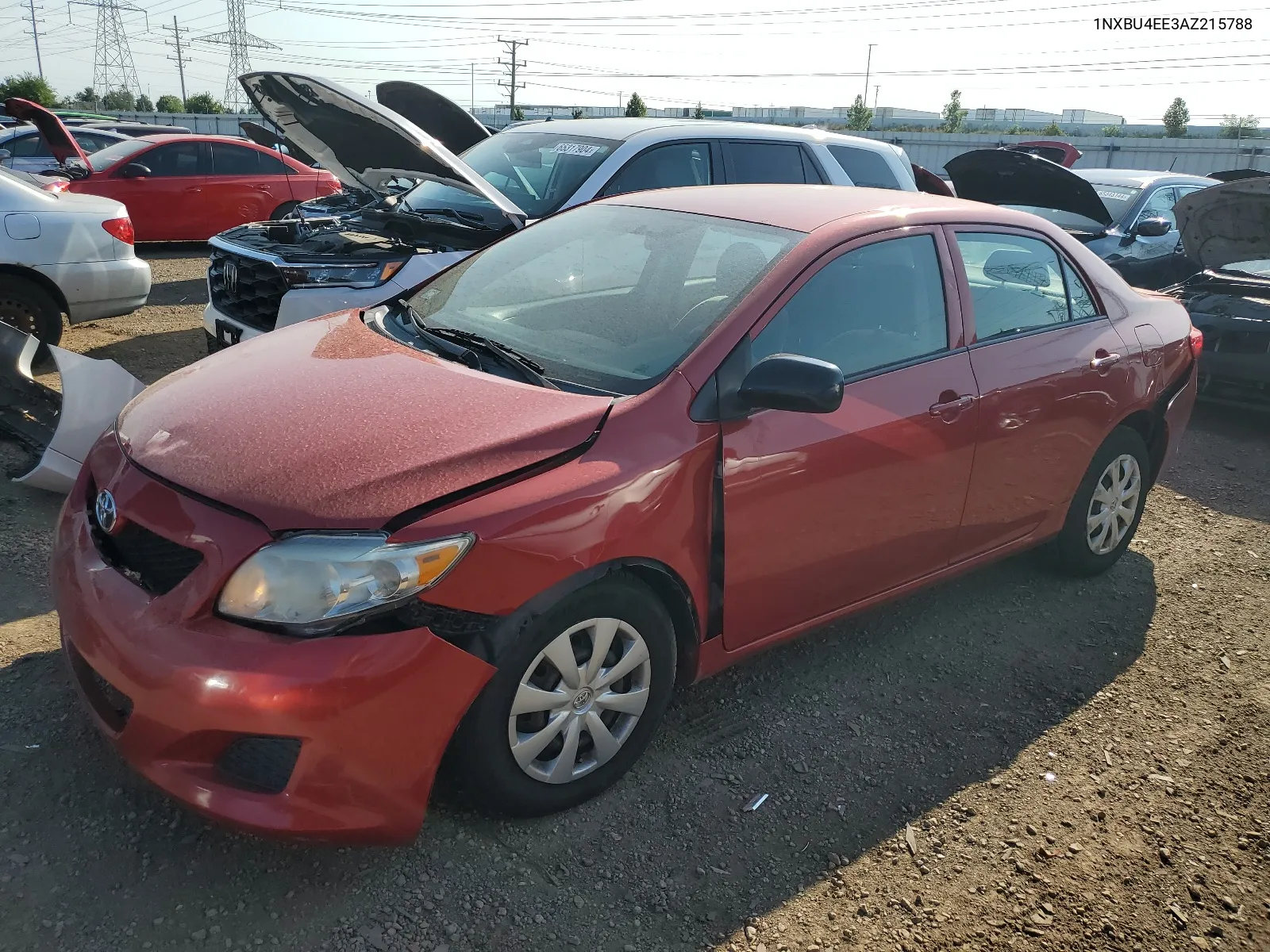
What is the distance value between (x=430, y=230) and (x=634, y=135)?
1459 mm

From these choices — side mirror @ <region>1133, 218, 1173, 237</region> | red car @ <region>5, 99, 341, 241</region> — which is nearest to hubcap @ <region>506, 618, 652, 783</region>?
side mirror @ <region>1133, 218, 1173, 237</region>

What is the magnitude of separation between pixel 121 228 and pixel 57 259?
1.70 ft

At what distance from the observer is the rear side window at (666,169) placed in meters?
6.11

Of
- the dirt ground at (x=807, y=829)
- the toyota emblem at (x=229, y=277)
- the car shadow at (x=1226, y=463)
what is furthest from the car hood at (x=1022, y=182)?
the toyota emblem at (x=229, y=277)

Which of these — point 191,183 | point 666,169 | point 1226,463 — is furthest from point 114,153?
point 1226,463

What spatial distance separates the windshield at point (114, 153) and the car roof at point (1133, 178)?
10401 mm

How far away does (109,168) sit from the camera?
1116cm

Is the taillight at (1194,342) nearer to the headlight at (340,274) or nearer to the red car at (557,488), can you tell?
the red car at (557,488)

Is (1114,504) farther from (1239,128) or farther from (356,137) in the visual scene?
(1239,128)

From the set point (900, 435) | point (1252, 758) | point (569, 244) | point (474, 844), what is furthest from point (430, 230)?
point (1252, 758)

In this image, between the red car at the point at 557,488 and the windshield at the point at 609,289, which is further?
the windshield at the point at 609,289

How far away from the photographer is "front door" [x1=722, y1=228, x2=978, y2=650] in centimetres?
294

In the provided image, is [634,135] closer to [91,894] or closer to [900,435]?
[900,435]

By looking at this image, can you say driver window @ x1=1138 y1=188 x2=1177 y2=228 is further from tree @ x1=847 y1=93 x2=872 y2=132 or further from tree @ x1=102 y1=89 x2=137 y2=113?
tree @ x1=102 y1=89 x2=137 y2=113
